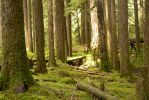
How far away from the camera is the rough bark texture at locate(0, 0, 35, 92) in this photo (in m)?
8.85

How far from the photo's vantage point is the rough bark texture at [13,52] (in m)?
8.85

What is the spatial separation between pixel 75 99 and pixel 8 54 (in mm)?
2160

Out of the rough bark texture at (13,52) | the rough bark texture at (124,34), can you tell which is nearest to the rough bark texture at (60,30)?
the rough bark texture at (124,34)

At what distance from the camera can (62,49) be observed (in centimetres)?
2041

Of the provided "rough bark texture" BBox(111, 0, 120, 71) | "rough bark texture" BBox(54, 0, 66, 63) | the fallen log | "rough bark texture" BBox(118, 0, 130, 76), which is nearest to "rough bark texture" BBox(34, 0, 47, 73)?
the fallen log

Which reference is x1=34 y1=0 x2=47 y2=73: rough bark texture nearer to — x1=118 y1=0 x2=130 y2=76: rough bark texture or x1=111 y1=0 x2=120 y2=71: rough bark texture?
x1=118 y1=0 x2=130 y2=76: rough bark texture

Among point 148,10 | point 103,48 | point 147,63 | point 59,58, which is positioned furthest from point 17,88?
point 59,58

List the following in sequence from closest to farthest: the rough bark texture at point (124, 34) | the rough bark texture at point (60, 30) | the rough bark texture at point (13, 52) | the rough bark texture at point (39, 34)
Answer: the rough bark texture at point (13, 52) → the rough bark texture at point (39, 34) → the rough bark texture at point (124, 34) → the rough bark texture at point (60, 30)

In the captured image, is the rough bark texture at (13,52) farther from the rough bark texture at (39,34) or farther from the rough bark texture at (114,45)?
the rough bark texture at (114,45)

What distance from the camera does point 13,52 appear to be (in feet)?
29.2

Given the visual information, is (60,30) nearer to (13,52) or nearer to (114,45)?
(114,45)

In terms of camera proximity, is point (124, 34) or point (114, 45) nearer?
point (124, 34)

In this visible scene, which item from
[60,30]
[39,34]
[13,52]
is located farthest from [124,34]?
[13,52]

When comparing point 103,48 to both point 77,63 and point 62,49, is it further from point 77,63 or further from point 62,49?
point 77,63
